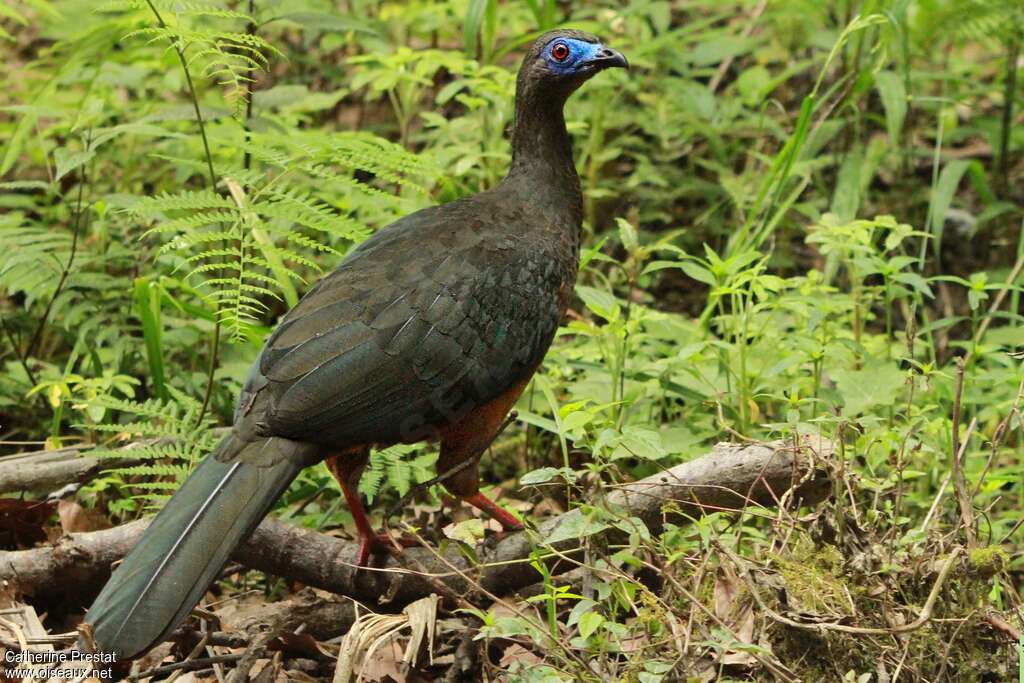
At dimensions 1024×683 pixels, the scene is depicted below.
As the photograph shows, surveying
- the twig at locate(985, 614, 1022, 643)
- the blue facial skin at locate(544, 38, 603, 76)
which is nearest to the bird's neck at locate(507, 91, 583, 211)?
the blue facial skin at locate(544, 38, 603, 76)

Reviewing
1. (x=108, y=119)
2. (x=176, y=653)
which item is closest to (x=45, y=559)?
(x=176, y=653)

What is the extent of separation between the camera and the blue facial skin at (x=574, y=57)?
158 inches

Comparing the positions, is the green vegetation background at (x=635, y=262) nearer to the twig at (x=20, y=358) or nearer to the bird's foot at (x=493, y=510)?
the twig at (x=20, y=358)

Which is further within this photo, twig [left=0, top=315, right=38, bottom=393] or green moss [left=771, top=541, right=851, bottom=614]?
twig [left=0, top=315, right=38, bottom=393]

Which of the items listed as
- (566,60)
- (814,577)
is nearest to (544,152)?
(566,60)

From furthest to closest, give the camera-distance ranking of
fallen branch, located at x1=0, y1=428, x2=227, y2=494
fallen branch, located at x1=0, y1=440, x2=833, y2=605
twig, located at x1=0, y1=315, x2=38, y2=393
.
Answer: twig, located at x1=0, y1=315, x2=38, y2=393, fallen branch, located at x1=0, y1=428, x2=227, y2=494, fallen branch, located at x1=0, y1=440, x2=833, y2=605

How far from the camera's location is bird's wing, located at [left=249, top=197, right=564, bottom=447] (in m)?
3.24

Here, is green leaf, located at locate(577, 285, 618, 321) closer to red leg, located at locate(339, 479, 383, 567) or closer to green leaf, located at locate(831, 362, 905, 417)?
green leaf, located at locate(831, 362, 905, 417)

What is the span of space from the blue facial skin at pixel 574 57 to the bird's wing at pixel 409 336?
0.66 metres

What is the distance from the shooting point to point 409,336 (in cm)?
339

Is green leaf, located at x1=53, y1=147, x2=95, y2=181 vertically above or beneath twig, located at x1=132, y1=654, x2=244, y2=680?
above

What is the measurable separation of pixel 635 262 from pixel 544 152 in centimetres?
51

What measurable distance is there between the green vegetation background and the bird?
240 mm

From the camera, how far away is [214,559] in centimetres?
284
